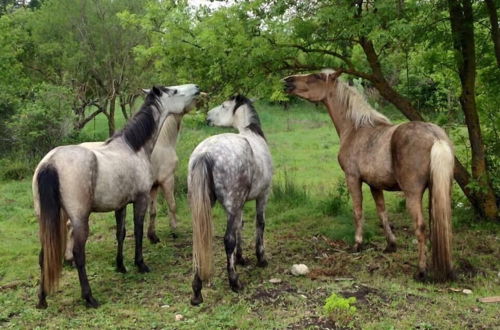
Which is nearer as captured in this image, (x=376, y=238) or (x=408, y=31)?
(x=408, y=31)

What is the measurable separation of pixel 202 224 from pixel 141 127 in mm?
2010

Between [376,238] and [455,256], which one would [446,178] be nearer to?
[455,256]

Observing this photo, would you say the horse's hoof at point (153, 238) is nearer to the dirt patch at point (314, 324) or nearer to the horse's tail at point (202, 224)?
the horse's tail at point (202, 224)

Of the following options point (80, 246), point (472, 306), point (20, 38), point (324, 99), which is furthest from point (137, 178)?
point (20, 38)

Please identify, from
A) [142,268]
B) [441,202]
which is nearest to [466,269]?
[441,202]

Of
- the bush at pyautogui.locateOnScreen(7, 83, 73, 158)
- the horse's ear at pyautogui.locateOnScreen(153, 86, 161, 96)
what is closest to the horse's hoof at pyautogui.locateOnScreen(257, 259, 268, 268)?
the horse's ear at pyautogui.locateOnScreen(153, 86, 161, 96)

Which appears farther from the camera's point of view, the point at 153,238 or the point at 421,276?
the point at 153,238

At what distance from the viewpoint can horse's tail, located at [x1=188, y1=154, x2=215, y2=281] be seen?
15.9 feet

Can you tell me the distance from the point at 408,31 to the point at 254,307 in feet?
11.0

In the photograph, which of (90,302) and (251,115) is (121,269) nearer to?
(90,302)

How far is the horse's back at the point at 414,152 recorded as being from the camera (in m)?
5.31

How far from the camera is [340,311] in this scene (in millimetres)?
4289

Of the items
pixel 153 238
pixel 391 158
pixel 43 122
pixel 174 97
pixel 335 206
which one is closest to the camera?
pixel 391 158

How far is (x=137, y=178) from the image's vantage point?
592 centimetres
